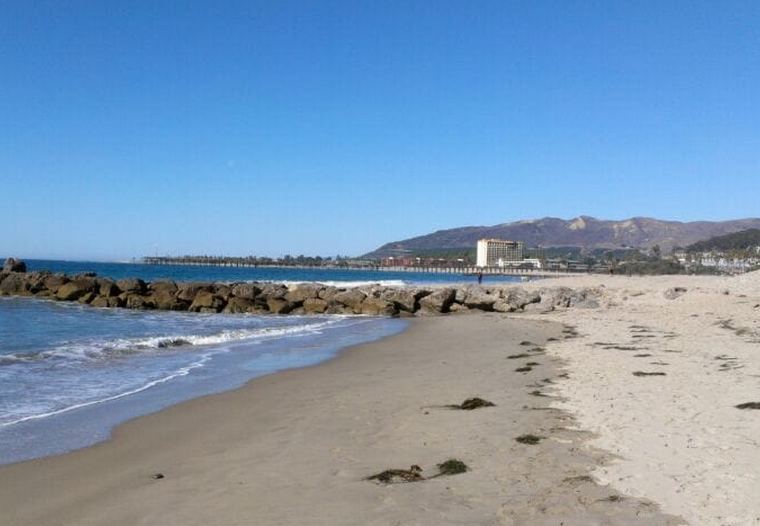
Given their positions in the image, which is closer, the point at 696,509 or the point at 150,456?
the point at 696,509

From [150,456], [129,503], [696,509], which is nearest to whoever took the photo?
[696,509]

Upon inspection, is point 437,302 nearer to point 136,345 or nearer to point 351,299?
point 351,299

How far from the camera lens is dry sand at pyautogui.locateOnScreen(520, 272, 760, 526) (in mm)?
4840

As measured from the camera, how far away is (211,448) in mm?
6980

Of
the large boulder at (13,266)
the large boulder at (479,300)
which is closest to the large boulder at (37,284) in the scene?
the large boulder at (13,266)

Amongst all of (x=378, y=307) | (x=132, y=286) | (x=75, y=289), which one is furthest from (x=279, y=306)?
(x=75, y=289)

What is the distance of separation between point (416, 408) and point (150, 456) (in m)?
3.47

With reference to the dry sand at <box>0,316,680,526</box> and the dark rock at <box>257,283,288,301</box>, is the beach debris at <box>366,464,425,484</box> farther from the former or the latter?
the dark rock at <box>257,283,288,301</box>

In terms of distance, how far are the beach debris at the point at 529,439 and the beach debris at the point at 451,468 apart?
94cm

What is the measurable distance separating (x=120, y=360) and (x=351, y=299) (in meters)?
17.3

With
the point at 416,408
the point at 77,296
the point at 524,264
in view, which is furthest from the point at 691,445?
the point at 524,264

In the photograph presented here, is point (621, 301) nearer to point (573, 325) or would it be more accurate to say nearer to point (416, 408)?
point (573, 325)

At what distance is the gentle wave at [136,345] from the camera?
1381 cm

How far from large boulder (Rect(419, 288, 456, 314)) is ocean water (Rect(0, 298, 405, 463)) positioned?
12.4ft
